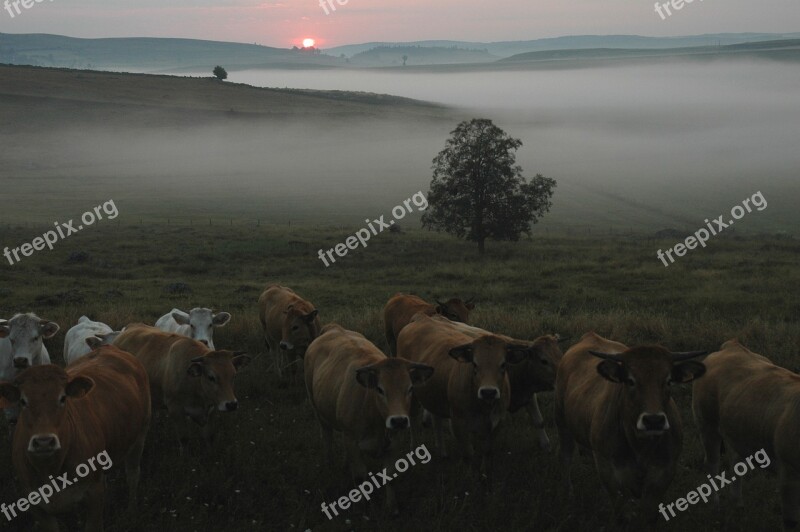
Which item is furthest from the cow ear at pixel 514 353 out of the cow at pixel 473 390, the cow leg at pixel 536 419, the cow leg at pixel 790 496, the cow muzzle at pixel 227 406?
the cow muzzle at pixel 227 406

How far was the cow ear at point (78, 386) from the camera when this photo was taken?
729cm

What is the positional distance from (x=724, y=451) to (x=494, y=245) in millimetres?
32607

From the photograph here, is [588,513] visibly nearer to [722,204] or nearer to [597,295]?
[597,295]

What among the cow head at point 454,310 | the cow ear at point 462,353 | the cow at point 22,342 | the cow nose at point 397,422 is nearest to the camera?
the cow nose at point 397,422

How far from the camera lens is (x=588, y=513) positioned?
8445 mm

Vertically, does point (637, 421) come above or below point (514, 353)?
above

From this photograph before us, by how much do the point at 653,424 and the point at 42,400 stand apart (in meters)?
5.76

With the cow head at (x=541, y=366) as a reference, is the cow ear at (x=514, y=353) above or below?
above

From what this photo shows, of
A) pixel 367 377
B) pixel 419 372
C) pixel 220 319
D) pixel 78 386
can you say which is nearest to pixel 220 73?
pixel 220 319

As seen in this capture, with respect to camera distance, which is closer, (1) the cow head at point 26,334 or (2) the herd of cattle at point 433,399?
(2) the herd of cattle at point 433,399

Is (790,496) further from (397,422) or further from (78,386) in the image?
(78,386)

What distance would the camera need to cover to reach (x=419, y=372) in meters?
8.98

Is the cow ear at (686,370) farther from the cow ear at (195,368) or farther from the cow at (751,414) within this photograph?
the cow ear at (195,368)

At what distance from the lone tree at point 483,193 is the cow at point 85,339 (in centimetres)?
2748
